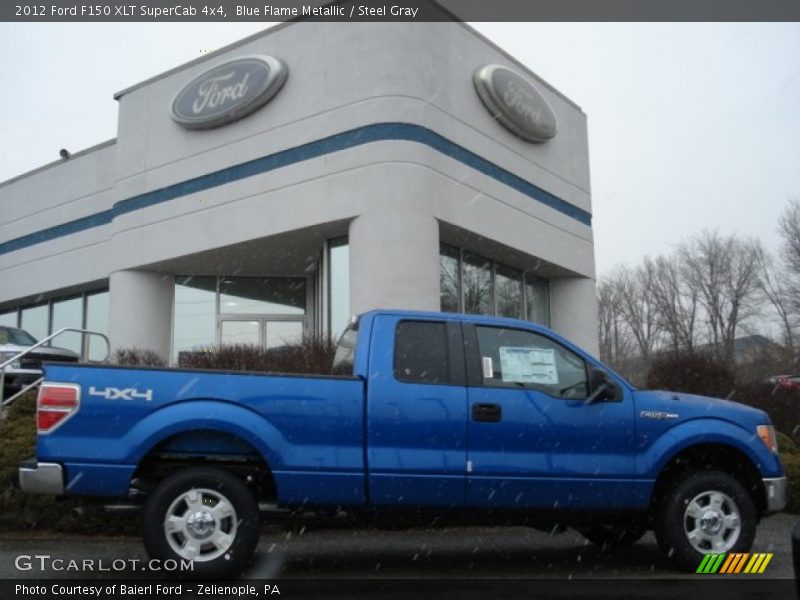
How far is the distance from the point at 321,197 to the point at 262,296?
15.5 ft

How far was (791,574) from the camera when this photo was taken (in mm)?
6148

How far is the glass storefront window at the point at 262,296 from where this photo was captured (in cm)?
1895

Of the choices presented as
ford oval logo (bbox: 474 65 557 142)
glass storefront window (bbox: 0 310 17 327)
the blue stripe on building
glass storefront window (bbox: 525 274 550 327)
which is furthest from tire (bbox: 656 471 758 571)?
glass storefront window (bbox: 0 310 17 327)

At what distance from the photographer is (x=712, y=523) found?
20.1ft

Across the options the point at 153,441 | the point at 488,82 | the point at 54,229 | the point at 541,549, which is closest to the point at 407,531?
the point at 541,549

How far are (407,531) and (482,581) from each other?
2.50 meters

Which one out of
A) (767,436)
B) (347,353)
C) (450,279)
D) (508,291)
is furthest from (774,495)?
(508,291)

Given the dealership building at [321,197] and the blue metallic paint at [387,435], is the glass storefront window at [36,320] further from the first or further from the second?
the blue metallic paint at [387,435]

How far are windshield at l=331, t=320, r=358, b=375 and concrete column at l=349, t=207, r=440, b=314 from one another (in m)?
7.08

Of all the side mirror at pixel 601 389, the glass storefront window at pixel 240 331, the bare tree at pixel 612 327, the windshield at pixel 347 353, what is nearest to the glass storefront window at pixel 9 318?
the glass storefront window at pixel 240 331

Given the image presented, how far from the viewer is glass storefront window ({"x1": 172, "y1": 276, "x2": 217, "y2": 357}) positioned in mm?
18875

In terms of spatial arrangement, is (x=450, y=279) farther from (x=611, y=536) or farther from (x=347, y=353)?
(x=347, y=353)

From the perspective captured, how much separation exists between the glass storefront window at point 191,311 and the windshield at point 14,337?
13.5 ft

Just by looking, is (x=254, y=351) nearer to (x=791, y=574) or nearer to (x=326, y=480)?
(x=326, y=480)
